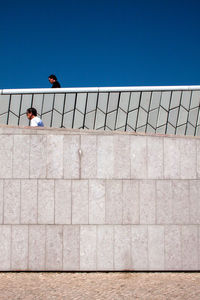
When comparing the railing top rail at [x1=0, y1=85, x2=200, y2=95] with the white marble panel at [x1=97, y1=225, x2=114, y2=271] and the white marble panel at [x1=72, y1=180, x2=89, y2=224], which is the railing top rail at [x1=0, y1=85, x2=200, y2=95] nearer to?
the white marble panel at [x1=72, y1=180, x2=89, y2=224]

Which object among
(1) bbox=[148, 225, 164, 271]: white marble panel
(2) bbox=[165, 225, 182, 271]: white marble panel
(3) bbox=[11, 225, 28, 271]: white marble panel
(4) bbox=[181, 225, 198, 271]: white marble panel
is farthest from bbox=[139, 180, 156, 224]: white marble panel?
(3) bbox=[11, 225, 28, 271]: white marble panel

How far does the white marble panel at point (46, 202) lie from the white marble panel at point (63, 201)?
11 centimetres

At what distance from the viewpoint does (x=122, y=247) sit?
7426 mm

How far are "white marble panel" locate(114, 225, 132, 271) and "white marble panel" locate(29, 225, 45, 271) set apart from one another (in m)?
1.56

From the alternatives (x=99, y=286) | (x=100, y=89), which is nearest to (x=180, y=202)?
(x=99, y=286)

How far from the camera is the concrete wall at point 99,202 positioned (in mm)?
7402

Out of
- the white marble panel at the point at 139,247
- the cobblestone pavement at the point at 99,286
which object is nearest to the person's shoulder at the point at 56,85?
the white marble panel at the point at 139,247

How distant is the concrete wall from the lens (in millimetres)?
7402

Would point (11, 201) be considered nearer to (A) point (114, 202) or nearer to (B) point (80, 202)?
(B) point (80, 202)

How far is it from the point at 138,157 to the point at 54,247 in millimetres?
2652

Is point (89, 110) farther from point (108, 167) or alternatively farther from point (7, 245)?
point (7, 245)

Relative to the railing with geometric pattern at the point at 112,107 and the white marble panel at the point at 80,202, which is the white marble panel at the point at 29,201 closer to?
the white marble panel at the point at 80,202

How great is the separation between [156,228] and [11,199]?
10.5ft

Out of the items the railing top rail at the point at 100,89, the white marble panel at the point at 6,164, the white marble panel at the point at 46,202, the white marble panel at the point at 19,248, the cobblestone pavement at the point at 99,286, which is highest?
the railing top rail at the point at 100,89
